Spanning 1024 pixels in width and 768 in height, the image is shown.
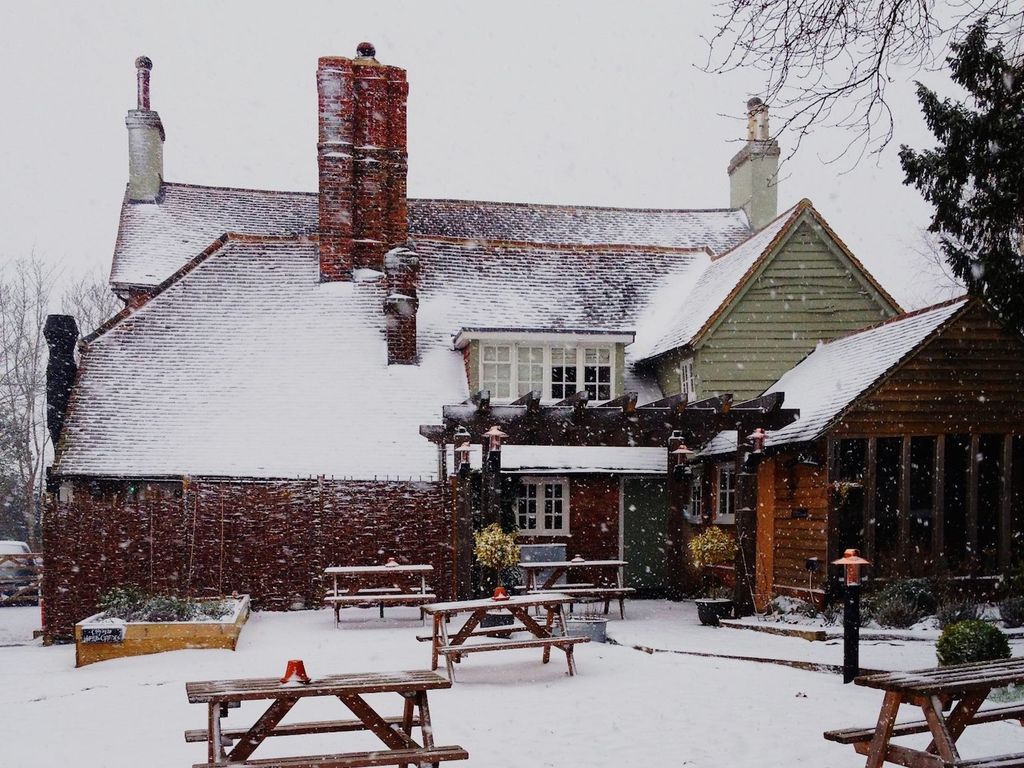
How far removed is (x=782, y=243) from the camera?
20297mm

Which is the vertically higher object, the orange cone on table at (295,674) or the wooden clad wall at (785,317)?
the wooden clad wall at (785,317)

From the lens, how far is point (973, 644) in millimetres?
10234

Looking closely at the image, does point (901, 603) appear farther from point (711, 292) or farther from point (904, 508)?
point (711, 292)

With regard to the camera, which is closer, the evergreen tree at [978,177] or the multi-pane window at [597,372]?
the evergreen tree at [978,177]

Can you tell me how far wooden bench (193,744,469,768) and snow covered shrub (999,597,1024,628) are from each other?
34.6 ft

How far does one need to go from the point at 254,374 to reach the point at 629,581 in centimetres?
825

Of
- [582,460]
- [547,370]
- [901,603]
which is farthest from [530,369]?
[901,603]

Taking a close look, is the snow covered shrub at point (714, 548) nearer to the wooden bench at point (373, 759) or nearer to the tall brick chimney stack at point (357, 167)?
the tall brick chimney stack at point (357, 167)

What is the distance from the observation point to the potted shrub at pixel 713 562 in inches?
637

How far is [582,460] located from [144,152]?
46.1 feet

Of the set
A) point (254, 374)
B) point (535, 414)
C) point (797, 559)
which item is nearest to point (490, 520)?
point (535, 414)

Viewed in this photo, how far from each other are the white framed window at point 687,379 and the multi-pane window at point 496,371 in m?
3.34

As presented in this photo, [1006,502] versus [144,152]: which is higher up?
[144,152]

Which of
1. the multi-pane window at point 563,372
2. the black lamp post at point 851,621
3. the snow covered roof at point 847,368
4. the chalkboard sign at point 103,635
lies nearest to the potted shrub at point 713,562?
the snow covered roof at point 847,368
